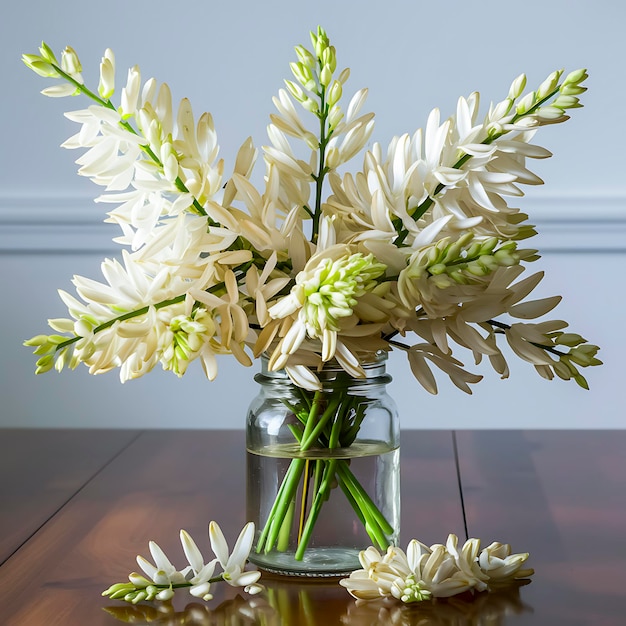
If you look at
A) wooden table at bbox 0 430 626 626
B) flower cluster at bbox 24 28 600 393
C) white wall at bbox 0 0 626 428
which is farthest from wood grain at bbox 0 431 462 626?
white wall at bbox 0 0 626 428

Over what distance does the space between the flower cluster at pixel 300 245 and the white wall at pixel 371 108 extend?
3.95ft

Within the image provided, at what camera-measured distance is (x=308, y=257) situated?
0.56 meters

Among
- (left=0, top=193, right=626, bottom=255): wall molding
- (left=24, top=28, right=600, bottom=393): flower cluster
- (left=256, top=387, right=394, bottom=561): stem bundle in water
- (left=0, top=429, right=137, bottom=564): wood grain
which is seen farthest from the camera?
(left=0, top=193, right=626, bottom=255): wall molding

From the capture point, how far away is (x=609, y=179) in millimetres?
1760

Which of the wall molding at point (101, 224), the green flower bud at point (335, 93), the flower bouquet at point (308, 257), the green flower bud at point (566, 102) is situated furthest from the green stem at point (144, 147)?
the wall molding at point (101, 224)

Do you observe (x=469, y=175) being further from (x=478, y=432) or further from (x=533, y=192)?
(x=533, y=192)

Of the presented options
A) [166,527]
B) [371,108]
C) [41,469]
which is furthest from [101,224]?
[166,527]

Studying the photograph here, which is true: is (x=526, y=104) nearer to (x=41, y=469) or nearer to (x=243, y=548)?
(x=243, y=548)

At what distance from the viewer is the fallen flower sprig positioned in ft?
1.83

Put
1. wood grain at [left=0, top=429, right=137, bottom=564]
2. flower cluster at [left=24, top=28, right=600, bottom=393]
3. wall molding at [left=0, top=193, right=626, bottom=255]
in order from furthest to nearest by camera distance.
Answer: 1. wall molding at [left=0, top=193, right=626, bottom=255]
2. wood grain at [left=0, top=429, right=137, bottom=564]
3. flower cluster at [left=24, top=28, right=600, bottom=393]

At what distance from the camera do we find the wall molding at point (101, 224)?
5.74 ft

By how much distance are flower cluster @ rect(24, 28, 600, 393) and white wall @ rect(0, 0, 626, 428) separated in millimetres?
1203

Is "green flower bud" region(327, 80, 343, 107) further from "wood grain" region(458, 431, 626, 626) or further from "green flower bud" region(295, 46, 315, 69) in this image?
"wood grain" region(458, 431, 626, 626)

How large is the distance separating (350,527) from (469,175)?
0.79 ft
